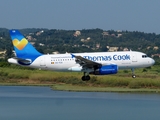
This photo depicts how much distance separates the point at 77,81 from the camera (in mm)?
127875

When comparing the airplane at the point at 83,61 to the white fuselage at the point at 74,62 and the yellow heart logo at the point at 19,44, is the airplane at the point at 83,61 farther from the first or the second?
the yellow heart logo at the point at 19,44

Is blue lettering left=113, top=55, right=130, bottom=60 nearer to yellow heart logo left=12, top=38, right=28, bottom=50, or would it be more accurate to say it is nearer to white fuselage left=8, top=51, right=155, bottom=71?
white fuselage left=8, top=51, right=155, bottom=71

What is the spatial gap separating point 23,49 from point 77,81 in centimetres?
3604

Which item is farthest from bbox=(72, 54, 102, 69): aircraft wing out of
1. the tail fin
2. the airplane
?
the tail fin

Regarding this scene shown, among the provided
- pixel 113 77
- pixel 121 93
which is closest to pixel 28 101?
pixel 121 93

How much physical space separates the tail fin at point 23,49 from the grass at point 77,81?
88.3ft

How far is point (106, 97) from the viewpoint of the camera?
108m

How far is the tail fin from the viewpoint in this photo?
92000 mm

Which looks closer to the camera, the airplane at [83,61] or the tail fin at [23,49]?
the airplane at [83,61]

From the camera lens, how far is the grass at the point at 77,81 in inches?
4732

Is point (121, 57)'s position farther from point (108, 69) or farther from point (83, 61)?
point (83, 61)

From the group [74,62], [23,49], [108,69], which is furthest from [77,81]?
[108,69]

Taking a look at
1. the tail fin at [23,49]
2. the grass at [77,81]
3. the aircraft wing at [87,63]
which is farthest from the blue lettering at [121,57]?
the grass at [77,81]

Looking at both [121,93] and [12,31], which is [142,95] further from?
[12,31]
